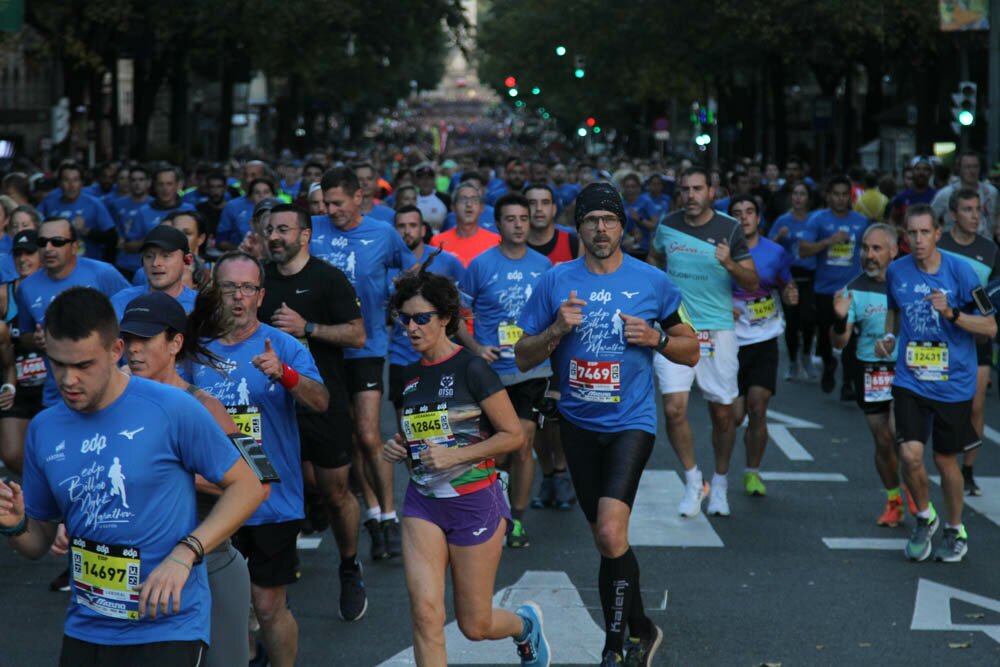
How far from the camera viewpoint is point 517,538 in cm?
970

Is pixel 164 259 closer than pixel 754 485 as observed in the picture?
Yes

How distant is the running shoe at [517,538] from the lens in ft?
31.7

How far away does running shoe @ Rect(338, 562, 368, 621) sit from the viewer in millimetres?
8023

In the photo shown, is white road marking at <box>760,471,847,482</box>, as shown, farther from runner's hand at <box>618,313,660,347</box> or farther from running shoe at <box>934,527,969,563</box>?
runner's hand at <box>618,313,660,347</box>

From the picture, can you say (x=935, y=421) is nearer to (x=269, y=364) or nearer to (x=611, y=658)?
(x=611, y=658)

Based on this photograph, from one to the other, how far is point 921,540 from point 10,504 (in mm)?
6021

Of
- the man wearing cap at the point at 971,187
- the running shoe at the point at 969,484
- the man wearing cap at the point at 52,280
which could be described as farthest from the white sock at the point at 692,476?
the man wearing cap at the point at 971,187

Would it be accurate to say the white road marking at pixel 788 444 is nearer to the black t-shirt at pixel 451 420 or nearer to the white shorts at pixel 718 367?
the white shorts at pixel 718 367

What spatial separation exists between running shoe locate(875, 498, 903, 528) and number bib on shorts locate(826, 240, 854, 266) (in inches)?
235

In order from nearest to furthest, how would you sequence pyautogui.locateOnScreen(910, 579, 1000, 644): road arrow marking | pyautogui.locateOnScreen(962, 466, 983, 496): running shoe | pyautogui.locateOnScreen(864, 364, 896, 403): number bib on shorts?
1. pyautogui.locateOnScreen(910, 579, 1000, 644): road arrow marking
2. pyautogui.locateOnScreen(864, 364, 896, 403): number bib on shorts
3. pyautogui.locateOnScreen(962, 466, 983, 496): running shoe

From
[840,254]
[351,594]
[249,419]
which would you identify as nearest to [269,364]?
[249,419]

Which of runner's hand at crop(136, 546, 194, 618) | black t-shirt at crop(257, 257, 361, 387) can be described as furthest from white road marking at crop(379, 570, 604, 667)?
runner's hand at crop(136, 546, 194, 618)

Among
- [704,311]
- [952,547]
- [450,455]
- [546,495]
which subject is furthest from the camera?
[546,495]

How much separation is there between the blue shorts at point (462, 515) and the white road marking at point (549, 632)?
3.81 ft
